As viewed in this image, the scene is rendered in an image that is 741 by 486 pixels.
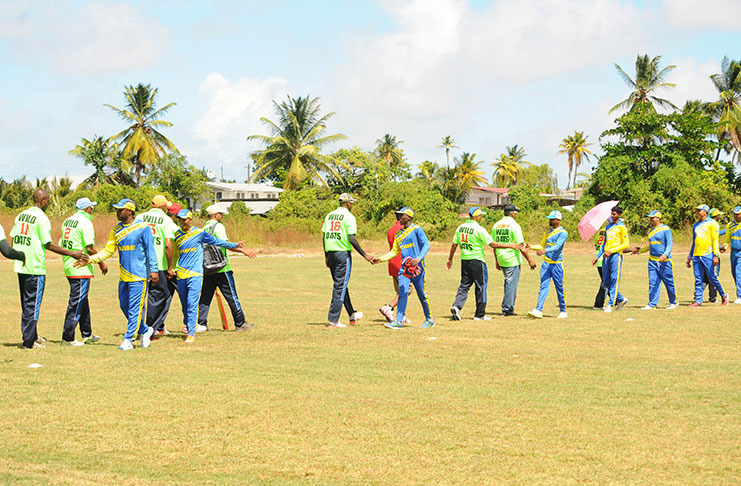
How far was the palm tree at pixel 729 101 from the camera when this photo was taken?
6419 cm

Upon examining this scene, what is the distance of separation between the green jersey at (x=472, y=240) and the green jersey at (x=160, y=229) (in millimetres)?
4838

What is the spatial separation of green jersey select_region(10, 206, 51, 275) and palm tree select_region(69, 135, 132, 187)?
57.4m

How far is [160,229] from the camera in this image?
1129 centimetres

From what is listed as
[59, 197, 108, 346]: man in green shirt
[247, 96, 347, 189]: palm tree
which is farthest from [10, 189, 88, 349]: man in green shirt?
[247, 96, 347, 189]: palm tree

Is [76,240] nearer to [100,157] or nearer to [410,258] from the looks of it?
[410,258]

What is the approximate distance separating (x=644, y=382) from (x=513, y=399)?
66.8 inches

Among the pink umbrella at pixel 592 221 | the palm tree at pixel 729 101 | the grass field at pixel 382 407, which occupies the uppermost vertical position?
the palm tree at pixel 729 101

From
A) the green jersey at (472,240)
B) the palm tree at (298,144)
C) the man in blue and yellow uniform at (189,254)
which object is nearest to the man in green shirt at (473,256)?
the green jersey at (472,240)

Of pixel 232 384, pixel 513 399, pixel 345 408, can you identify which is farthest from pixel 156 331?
pixel 513 399

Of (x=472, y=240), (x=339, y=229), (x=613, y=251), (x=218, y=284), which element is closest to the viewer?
(x=218, y=284)

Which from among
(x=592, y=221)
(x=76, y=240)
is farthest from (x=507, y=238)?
→ (x=76, y=240)

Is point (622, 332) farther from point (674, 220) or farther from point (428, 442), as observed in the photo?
point (674, 220)

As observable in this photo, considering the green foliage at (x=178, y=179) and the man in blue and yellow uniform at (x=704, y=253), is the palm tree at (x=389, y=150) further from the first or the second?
the man in blue and yellow uniform at (x=704, y=253)

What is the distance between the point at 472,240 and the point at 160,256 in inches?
207
